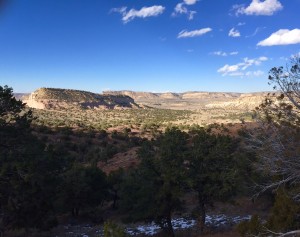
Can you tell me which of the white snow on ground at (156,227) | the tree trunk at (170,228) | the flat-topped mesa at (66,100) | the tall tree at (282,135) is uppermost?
the flat-topped mesa at (66,100)

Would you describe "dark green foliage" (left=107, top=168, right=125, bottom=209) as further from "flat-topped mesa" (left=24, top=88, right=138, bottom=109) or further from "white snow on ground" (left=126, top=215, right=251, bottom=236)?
"flat-topped mesa" (left=24, top=88, right=138, bottom=109)

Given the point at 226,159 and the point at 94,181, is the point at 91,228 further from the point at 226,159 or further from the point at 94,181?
the point at 226,159

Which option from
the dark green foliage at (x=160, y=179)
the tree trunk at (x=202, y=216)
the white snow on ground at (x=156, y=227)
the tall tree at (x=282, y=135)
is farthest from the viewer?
the white snow on ground at (x=156, y=227)

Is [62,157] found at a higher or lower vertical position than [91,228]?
higher

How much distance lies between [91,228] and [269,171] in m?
20.3

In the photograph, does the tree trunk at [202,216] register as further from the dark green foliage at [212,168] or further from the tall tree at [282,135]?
the tall tree at [282,135]

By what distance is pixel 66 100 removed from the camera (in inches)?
6570

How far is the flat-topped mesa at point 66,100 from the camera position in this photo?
158675 mm

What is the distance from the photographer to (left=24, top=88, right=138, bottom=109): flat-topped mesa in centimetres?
15868

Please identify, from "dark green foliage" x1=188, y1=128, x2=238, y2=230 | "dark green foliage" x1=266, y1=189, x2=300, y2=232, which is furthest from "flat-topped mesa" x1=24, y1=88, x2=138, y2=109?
"dark green foliage" x1=266, y1=189, x2=300, y2=232

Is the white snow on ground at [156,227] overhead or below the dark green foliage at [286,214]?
below

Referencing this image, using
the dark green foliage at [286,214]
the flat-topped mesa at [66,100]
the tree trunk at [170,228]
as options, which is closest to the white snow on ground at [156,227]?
the tree trunk at [170,228]

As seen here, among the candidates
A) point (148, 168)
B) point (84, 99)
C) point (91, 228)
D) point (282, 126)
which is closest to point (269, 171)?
point (282, 126)

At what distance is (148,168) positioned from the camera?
21.9 m
